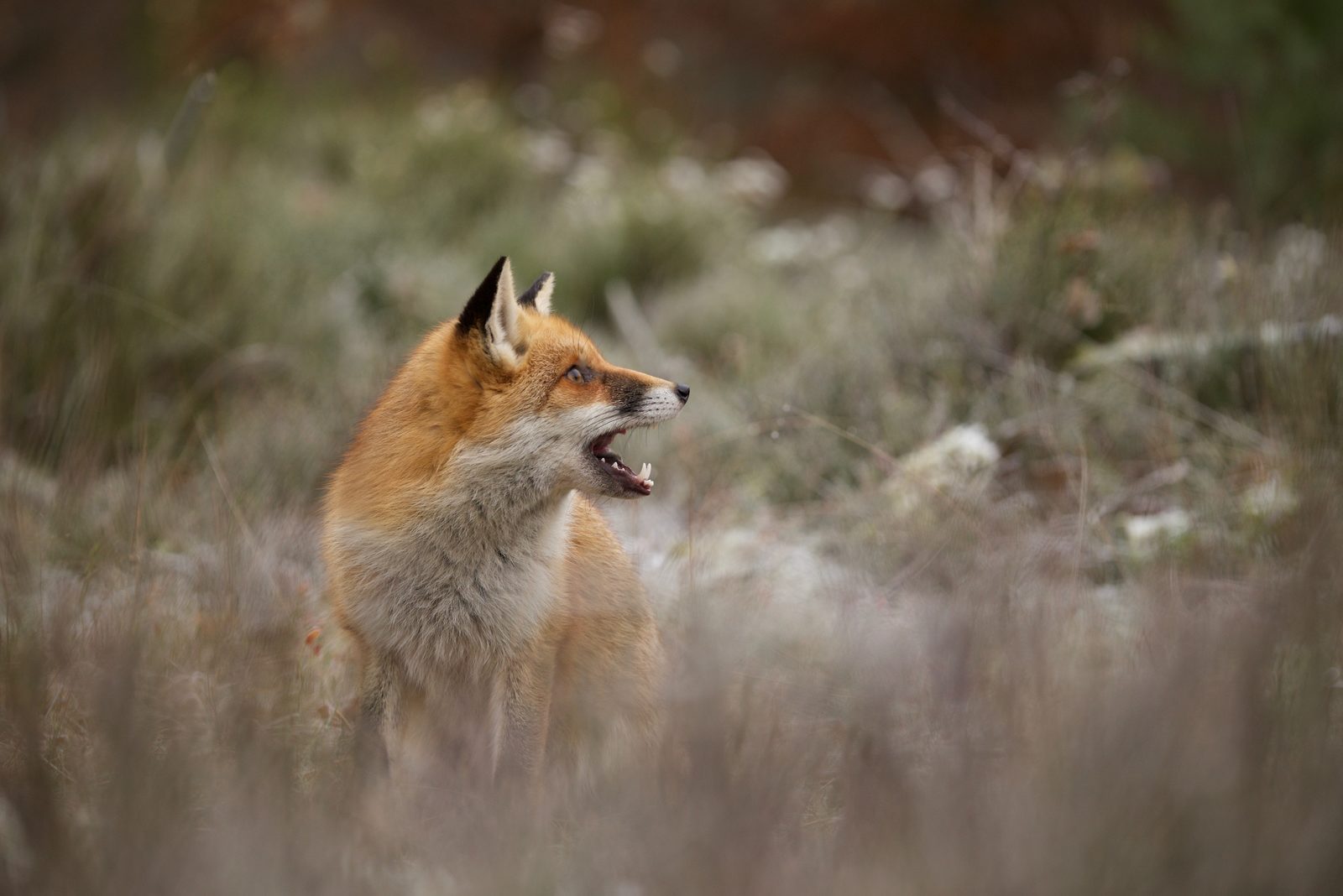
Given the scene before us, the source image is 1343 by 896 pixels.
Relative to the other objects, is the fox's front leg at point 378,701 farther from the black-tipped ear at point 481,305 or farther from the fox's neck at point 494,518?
the black-tipped ear at point 481,305

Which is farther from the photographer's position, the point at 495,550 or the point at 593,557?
the point at 593,557

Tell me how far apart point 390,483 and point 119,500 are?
64.9 inches

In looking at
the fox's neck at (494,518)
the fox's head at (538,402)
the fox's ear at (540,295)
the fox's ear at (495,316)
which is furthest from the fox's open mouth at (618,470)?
the fox's ear at (540,295)

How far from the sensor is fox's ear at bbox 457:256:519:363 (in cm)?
282

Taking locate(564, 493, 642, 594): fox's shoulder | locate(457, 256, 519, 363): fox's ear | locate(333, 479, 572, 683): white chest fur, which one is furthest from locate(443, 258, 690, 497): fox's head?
locate(564, 493, 642, 594): fox's shoulder

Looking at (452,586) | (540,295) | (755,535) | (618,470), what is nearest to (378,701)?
(452,586)

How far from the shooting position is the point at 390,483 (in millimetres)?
2828

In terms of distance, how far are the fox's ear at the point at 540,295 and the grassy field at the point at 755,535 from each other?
0.84 meters

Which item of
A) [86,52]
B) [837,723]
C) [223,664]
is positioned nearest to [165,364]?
[223,664]

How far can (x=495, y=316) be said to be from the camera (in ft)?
9.43

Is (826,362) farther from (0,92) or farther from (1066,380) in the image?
(0,92)

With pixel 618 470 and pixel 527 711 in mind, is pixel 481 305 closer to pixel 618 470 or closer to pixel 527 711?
pixel 618 470

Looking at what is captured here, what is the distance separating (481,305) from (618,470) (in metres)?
0.57

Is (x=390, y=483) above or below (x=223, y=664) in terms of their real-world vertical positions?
above
